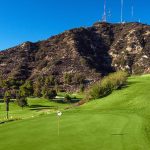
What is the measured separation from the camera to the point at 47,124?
54.2 metres

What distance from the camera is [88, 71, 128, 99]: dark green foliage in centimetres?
11338

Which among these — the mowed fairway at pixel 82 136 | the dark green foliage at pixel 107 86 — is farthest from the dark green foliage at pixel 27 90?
the mowed fairway at pixel 82 136

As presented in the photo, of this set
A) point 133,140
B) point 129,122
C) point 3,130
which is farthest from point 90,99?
point 133,140

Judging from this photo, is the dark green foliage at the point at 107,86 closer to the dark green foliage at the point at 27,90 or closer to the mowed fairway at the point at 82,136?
the dark green foliage at the point at 27,90

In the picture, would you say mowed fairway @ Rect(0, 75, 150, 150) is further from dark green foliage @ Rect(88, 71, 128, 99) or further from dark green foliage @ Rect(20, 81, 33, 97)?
dark green foliage @ Rect(20, 81, 33, 97)

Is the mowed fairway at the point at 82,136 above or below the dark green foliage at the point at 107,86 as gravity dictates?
below

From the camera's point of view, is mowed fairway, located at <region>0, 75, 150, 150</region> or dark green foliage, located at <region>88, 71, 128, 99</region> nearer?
mowed fairway, located at <region>0, 75, 150, 150</region>

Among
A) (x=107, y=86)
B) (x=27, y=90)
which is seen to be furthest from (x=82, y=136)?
(x=27, y=90)

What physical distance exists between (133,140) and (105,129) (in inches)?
307

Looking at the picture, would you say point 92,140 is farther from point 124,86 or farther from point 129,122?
point 124,86

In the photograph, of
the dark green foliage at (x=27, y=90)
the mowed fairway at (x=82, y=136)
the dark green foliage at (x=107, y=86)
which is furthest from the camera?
the dark green foliage at (x=27, y=90)

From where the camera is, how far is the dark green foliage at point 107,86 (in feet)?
372

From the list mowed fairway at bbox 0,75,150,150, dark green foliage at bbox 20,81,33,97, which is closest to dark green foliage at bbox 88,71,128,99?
dark green foliage at bbox 20,81,33,97

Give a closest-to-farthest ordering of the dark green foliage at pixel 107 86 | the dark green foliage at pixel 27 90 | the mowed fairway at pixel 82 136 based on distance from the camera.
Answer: the mowed fairway at pixel 82 136
the dark green foliage at pixel 107 86
the dark green foliage at pixel 27 90
